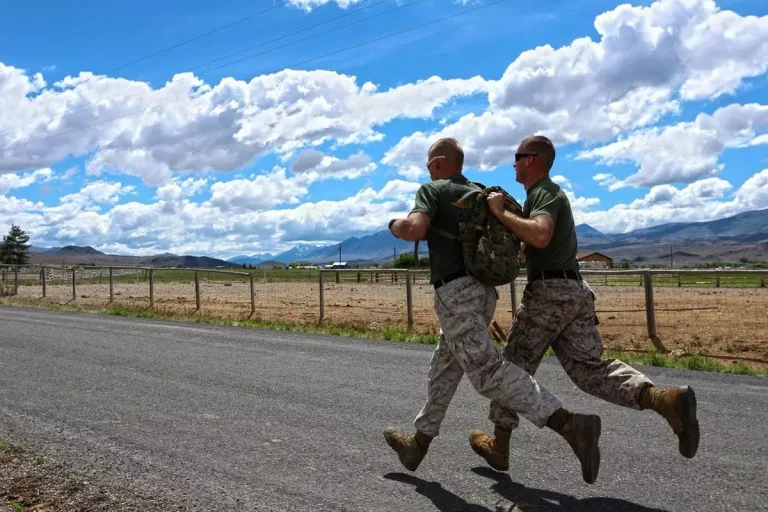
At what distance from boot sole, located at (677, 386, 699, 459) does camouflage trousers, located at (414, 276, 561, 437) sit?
654 millimetres

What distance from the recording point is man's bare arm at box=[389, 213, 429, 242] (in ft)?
12.8

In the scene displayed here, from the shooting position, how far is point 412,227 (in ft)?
12.8

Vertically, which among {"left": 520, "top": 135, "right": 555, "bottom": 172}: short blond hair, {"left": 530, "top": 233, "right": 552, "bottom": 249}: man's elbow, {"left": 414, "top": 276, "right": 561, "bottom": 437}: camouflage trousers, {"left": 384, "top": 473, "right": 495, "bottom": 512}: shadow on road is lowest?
{"left": 384, "top": 473, "right": 495, "bottom": 512}: shadow on road

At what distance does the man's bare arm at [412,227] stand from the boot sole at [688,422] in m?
1.64

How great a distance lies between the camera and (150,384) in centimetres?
783

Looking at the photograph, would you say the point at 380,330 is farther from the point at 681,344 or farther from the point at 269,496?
the point at 269,496

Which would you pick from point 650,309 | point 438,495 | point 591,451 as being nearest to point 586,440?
point 591,451

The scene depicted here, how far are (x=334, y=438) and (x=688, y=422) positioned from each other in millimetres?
2525

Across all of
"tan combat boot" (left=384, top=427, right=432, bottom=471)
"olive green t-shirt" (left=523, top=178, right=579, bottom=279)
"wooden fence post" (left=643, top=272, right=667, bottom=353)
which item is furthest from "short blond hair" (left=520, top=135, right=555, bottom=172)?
"wooden fence post" (left=643, top=272, right=667, bottom=353)

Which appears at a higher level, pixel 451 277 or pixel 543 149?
pixel 543 149

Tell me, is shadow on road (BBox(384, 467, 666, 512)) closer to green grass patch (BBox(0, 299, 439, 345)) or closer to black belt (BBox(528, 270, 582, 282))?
black belt (BBox(528, 270, 582, 282))

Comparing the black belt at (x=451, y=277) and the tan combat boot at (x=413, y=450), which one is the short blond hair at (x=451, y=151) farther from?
the tan combat boot at (x=413, y=450)

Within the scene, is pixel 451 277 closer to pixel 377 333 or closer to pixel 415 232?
pixel 415 232

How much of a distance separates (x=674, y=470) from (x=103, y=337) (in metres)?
10.7
